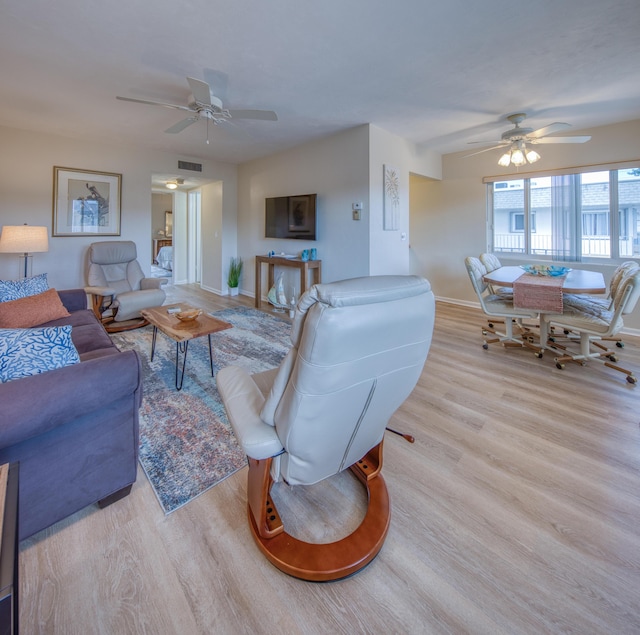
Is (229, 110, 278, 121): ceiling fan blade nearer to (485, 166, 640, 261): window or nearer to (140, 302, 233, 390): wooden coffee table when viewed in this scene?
(140, 302, 233, 390): wooden coffee table

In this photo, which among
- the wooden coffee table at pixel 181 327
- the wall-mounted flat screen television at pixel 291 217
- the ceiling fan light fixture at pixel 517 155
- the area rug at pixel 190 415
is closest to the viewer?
the area rug at pixel 190 415

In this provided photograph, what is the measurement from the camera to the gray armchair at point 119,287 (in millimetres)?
4086

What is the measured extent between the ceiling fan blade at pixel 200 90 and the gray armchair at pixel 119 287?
2.40 meters

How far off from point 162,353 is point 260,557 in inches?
102

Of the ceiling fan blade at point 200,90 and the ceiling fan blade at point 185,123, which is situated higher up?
the ceiling fan blade at point 185,123

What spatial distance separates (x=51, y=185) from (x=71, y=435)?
4.88m

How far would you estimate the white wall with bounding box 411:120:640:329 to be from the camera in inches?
177

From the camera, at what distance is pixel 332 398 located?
104cm

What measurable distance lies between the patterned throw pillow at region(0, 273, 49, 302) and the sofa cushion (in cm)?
10

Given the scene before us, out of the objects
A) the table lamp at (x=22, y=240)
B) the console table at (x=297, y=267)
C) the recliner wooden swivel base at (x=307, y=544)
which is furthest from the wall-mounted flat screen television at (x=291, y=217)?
the recliner wooden swivel base at (x=307, y=544)

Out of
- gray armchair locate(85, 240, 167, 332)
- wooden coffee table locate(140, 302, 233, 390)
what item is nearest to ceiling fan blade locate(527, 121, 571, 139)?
wooden coffee table locate(140, 302, 233, 390)

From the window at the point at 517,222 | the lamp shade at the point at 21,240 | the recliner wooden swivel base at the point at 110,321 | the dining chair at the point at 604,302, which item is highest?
the window at the point at 517,222

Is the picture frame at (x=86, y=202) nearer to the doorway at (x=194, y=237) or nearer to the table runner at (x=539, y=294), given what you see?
the doorway at (x=194, y=237)

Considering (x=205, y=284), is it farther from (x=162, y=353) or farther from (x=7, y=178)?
(x=162, y=353)
